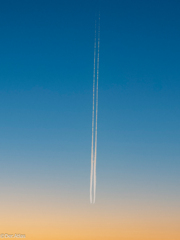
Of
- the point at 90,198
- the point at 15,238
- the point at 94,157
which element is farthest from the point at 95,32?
the point at 15,238

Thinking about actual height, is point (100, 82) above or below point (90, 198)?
above

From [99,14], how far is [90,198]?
11.8ft

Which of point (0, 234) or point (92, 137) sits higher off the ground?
point (92, 137)

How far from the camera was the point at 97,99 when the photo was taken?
32.9ft

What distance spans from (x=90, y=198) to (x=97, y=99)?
191 cm

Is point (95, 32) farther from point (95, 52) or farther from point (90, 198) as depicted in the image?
point (90, 198)

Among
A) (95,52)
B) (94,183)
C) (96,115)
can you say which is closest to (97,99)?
(96,115)

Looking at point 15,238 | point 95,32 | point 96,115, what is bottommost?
point 15,238

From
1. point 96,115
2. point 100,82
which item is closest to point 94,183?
point 96,115

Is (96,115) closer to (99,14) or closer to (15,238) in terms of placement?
(99,14)

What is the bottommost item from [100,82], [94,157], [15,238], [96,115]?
[15,238]

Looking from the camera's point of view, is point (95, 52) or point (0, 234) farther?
point (95, 52)

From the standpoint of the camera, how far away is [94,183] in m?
9.80

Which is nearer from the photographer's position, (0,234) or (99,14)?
(0,234)
